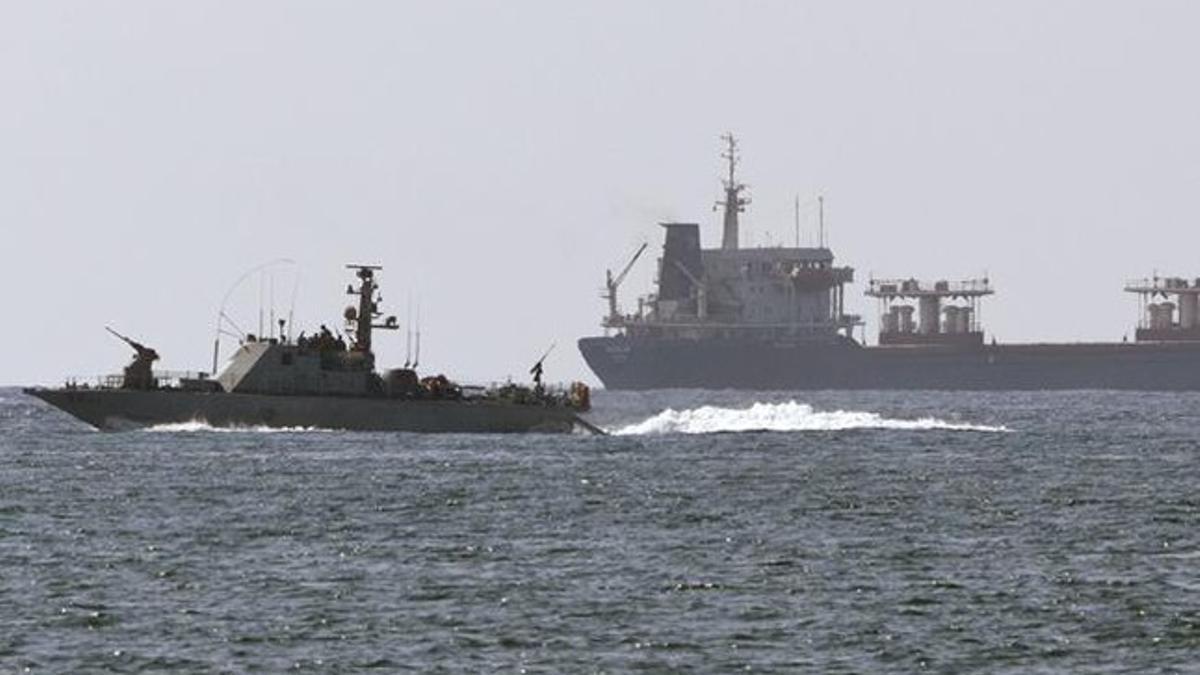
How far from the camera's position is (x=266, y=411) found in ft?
336

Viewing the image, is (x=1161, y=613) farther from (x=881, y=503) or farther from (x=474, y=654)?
(x=881, y=503)

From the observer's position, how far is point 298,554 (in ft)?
185

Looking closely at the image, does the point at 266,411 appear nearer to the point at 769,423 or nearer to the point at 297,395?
the point at 297,395

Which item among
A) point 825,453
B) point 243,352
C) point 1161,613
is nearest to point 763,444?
point 825,453

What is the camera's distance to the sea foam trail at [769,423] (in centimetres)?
12300

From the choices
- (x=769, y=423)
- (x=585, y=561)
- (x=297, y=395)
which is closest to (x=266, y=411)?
(x=297, y=395)

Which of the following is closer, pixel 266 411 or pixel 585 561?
pixel 585 561

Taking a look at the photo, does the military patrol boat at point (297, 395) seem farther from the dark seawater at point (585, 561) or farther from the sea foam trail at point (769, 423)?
the sea foam trail at point (769, 423)

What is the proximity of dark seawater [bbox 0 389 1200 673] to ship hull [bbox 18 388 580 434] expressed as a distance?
4.53m

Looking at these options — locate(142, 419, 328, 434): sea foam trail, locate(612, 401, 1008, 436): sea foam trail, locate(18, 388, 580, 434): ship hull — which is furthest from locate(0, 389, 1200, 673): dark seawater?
locate(612, 401, 1008, 436): sea foam trail

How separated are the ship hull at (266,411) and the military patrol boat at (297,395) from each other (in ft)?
0.11

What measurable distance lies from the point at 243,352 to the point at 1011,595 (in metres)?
55.9

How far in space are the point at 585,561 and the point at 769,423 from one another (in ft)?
250

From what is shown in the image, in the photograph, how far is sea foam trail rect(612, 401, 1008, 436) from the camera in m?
123
